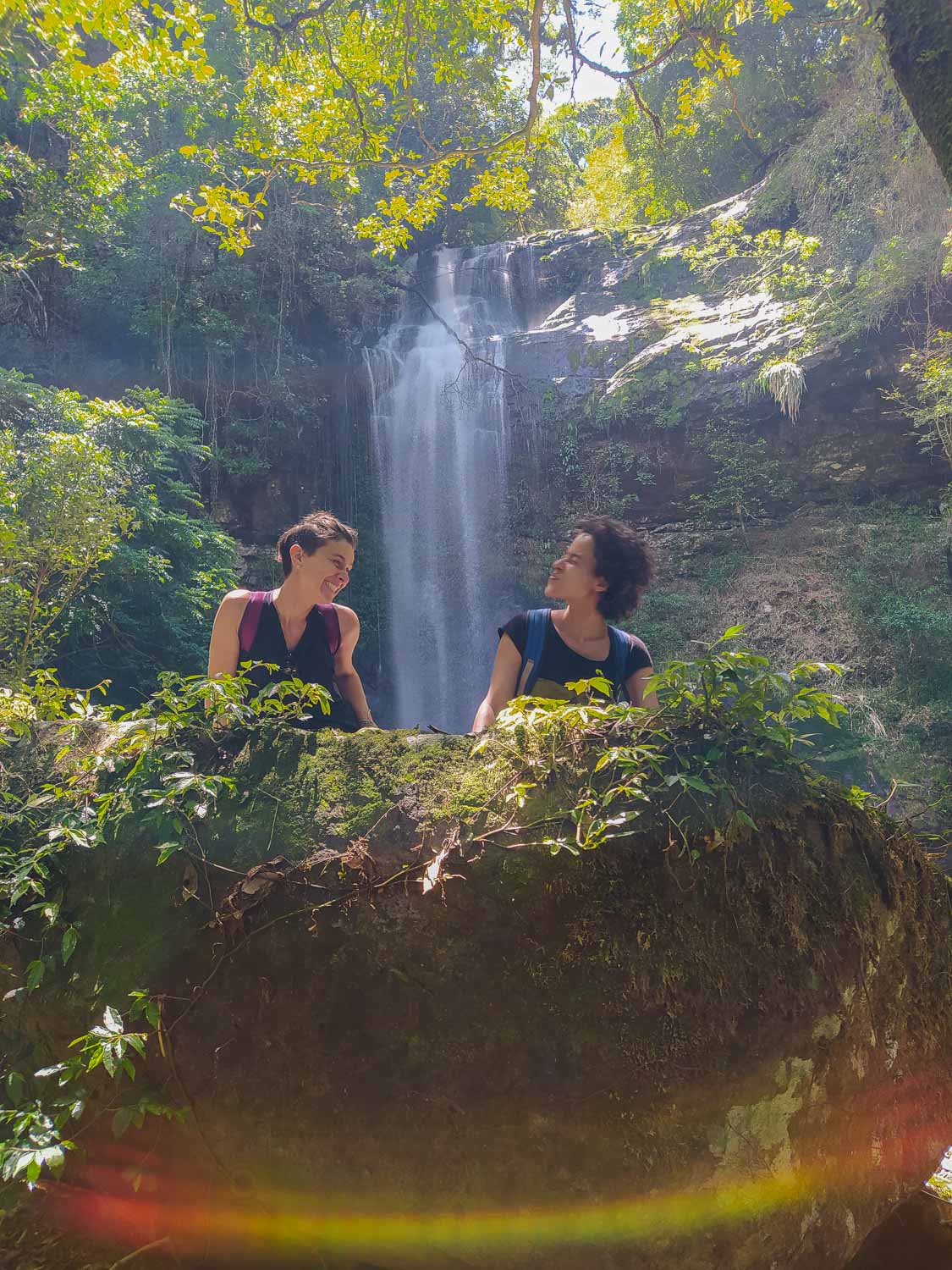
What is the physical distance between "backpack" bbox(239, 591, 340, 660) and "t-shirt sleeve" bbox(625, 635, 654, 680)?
3.79ft

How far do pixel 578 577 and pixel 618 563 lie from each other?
168 mm

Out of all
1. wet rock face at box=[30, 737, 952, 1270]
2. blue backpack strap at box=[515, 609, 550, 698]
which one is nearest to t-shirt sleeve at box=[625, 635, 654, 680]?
blue backpack strap at box=[515, 609, 550, 698]

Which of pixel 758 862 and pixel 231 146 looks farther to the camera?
pixel 231 146

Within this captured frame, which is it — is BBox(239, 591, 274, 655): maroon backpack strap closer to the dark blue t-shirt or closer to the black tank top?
the black tank top

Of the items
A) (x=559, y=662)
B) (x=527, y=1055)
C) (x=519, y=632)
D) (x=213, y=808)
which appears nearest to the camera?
(x=527, y=1055)

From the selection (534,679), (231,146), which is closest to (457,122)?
(231,146)

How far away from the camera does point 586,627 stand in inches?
116

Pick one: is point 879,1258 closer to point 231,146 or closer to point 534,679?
point 534,679

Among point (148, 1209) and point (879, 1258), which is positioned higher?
point (148, 1209)

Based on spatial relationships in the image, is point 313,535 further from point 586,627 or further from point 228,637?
point 586,627

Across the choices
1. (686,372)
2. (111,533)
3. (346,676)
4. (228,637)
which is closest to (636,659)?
(346,676)

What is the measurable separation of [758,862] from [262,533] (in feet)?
44.1

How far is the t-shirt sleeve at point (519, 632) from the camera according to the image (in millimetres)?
2916

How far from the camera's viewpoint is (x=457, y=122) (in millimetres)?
19109
